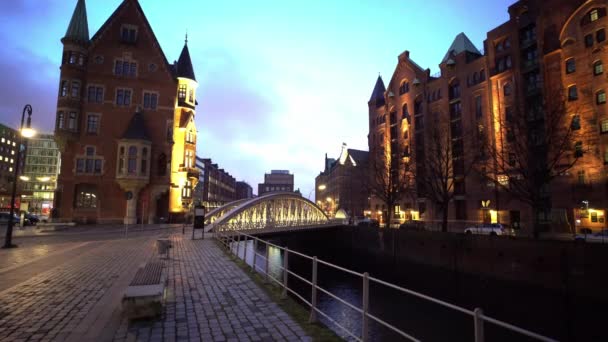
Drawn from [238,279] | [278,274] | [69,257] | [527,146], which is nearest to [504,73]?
[527,146]

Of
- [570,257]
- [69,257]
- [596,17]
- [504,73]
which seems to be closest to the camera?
[69,257]

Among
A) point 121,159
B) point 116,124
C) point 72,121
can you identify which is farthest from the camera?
point 116,124

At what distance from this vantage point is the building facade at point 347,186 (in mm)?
70188

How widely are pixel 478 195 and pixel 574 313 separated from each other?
27839mm

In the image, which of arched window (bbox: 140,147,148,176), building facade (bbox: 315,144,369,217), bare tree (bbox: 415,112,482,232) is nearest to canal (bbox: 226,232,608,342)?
bare tree (bbox: 415,112,482,232)

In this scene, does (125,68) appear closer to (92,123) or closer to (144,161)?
(92,123)

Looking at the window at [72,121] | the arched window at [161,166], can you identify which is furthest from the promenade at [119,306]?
the window at [72,121]

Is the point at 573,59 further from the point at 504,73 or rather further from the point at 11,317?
the point at 11,317

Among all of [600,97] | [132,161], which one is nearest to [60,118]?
[132,161]

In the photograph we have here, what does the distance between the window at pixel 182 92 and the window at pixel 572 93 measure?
43.1 meters

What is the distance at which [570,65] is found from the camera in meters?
35.0

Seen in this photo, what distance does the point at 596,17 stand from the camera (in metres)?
33.2

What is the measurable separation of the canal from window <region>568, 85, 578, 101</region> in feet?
74.7

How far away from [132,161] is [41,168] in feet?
311
